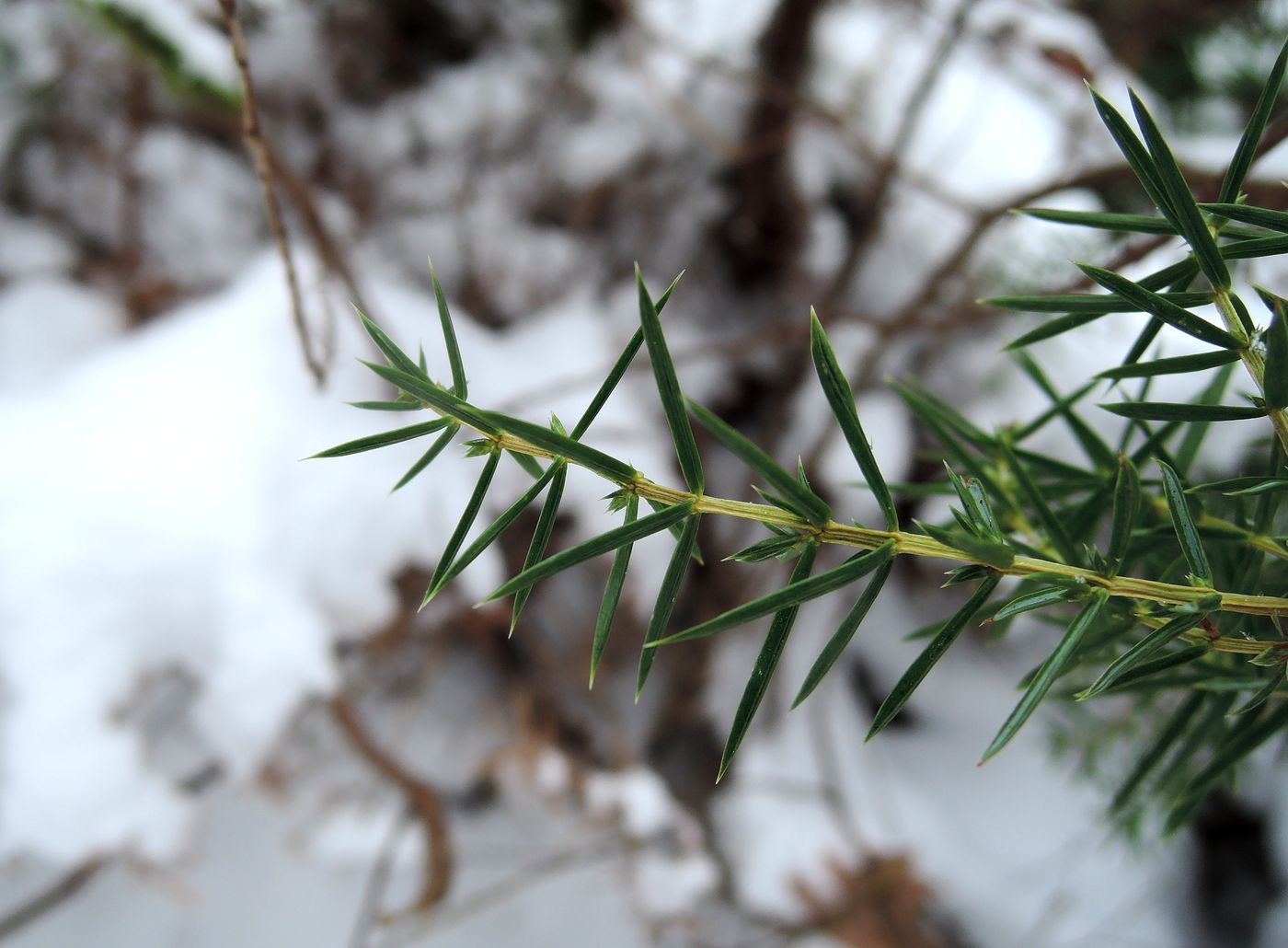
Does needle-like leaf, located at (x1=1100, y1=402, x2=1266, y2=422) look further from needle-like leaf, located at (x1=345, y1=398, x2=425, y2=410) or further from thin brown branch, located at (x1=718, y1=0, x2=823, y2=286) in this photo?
thin brown branch, located at (x1=718, y1=0, x2=823, y2=286)

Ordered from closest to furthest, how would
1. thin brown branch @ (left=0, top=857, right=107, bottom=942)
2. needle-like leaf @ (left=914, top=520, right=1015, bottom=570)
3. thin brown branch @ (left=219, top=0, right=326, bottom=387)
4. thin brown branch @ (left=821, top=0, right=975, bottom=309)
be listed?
needle-like leaf @ (left=914, top=520, right=1015, bottom=570)
thin brown branch @ (left=219, top=0, right=326, bottom=387)
thin brown branch @ (left=821, top=0, right=975, bottom=309)
thin brown branch @ (left=0, top=857, right=107, bottom=942)

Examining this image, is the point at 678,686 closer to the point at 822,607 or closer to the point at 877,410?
the point at 822,607

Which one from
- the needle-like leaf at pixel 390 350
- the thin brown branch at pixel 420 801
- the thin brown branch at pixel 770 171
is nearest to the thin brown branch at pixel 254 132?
the needle-like leaf at pixel 390 350

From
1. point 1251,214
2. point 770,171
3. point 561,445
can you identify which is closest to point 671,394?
point 561,445

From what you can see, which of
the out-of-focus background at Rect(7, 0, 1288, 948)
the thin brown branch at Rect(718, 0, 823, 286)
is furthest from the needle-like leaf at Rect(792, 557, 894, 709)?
the thin brown branch at Rect(718, 0, 823, 286)

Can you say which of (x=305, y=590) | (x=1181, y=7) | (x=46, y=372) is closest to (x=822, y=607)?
(x=305, y=590)

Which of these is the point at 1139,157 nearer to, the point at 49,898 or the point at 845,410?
the point at 845,410
